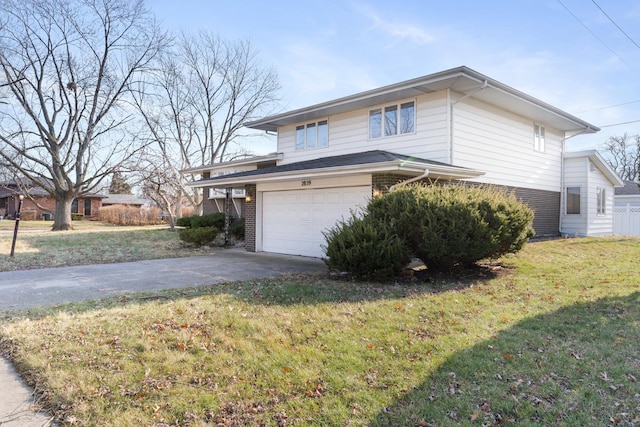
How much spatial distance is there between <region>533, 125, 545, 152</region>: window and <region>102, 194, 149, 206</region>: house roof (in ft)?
154

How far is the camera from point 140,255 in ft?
42.0

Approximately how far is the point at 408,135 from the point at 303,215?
158 inches

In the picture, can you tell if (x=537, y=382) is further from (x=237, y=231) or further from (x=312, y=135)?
(x=237, y=231)

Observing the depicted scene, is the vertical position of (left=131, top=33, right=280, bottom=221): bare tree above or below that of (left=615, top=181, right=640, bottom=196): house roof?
above

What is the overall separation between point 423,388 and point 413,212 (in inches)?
190

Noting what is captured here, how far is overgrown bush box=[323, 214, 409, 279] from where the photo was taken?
7602 millimetres

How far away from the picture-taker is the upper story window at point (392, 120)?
1194cm

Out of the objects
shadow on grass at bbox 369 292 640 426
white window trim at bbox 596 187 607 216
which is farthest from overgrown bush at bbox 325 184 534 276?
white window trim at bbox 596 187 607 216

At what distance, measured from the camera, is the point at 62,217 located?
23969 millimetres

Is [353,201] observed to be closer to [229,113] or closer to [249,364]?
[249,364]

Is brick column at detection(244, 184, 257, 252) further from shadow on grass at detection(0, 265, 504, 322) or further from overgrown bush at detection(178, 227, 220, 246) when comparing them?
shadow on grass at detection(0, 265, 504, 322)

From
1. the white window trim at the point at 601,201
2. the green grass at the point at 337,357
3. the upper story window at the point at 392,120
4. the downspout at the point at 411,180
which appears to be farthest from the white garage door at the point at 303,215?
the white window trim at the point at 601,201

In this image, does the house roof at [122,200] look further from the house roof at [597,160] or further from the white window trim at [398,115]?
the house roof at [597,160]

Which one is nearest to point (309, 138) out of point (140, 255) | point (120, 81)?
point (140, 255)
